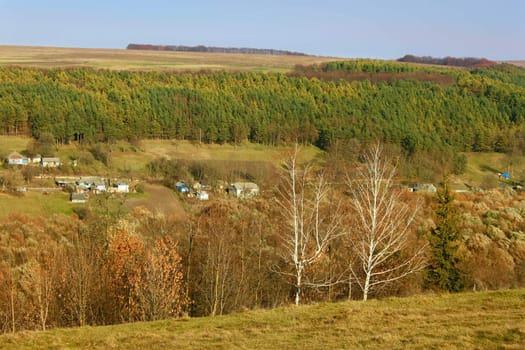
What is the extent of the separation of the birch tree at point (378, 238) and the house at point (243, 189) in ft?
70.4

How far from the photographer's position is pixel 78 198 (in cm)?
4141

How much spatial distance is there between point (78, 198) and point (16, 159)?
12596 millimetres

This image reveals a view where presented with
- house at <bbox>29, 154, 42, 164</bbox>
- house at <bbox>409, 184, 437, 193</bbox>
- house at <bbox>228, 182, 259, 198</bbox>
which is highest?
house at <bbox>29, 154, 42, 164</bbox>

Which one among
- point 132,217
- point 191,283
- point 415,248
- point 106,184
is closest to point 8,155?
point 106,184

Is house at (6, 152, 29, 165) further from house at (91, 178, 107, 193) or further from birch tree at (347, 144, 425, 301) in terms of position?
birch tree at (347, 144, 425, 301)

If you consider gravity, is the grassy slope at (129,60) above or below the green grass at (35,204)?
above

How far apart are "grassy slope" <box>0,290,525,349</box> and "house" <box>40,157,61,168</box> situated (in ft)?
137

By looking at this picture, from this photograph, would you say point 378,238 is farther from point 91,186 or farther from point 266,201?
point 91,186

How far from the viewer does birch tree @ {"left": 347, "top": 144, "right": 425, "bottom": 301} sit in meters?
15.1

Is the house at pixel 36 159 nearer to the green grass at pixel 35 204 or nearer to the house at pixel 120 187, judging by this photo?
the house at pixel 120 187

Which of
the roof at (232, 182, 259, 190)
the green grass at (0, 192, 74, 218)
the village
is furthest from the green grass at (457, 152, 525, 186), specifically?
the green grass at (0, 192, 74, 218)

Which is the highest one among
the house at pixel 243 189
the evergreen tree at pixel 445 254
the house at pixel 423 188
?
the evergreen tree at pixel 445 254

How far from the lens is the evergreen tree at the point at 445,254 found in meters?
20.9

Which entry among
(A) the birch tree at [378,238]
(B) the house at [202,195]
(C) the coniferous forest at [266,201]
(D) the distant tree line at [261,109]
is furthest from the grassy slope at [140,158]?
(A) the birch tree at [378,238]
